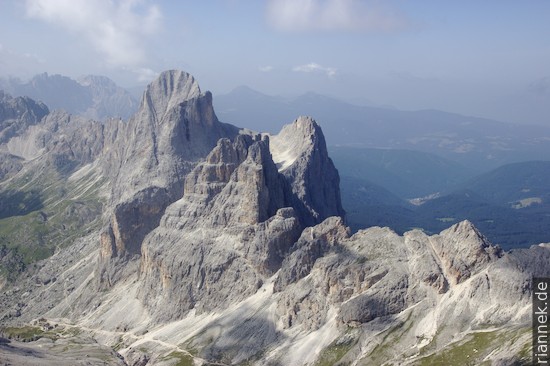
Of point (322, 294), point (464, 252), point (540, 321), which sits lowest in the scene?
point (322, 294)

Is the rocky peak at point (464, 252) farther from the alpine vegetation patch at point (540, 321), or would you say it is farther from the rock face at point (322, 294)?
the alpine vegetation patch at point (540, 321)

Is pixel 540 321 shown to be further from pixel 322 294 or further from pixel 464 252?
pixel 322 294

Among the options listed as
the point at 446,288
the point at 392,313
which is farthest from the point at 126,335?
the point at 446,288

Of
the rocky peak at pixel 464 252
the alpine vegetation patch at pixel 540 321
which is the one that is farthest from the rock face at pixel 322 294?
the alpine vegetation patch at pixel 540 321

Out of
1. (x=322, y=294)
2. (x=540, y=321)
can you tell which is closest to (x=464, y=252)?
(x=540, y=321)

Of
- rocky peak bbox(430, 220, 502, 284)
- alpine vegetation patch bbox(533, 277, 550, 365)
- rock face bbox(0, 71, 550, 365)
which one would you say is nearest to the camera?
alpine vegetation patch bbox(533, 277, 550, 365)

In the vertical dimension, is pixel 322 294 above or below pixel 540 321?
below

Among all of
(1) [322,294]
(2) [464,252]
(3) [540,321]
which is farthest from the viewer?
(1) [322,294]

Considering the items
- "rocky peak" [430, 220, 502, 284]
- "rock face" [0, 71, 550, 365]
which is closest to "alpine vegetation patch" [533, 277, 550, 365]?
"rock face" [0, 71, 550, 365]

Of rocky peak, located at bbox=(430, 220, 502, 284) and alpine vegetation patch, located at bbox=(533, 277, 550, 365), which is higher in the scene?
rocky peak, located at bbox=(430, 220, 502, 284)

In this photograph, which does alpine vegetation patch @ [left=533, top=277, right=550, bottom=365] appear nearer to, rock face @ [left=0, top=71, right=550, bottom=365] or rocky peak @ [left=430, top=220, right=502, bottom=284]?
rock face @ [left=0, top=71, right=550, bottom=365]

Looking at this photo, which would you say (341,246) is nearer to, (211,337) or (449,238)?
(449,238)
